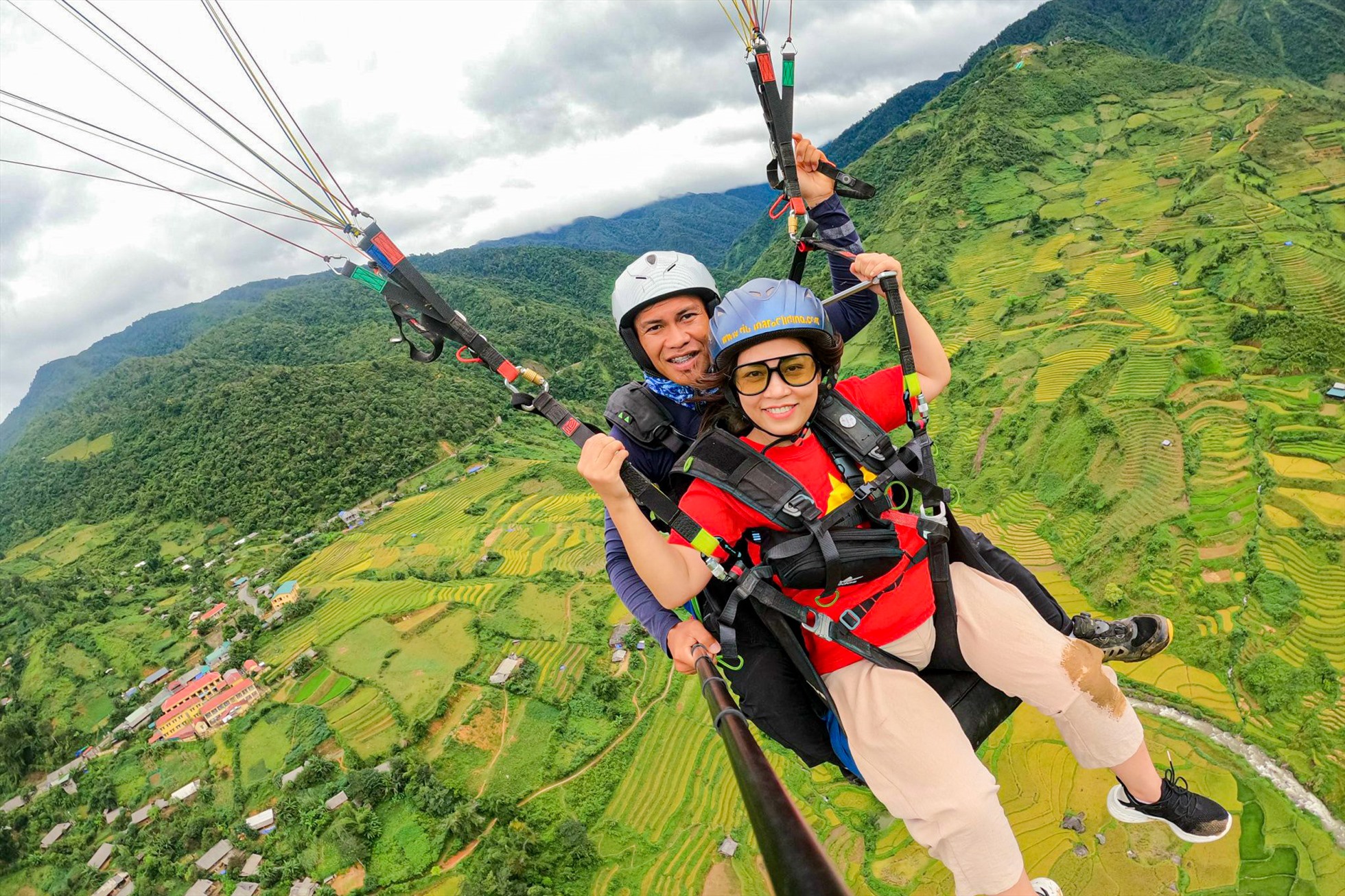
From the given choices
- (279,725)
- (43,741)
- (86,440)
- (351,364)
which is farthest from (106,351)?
(279,725)

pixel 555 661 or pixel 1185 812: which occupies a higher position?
pixel 1185 812

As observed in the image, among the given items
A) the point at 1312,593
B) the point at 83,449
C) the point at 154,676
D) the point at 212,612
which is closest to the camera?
the point at 1312,593

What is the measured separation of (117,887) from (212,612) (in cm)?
1593

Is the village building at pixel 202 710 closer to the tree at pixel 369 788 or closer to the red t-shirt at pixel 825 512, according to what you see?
the tree at pixel 369 788

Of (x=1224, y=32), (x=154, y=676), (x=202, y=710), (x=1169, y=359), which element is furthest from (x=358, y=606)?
(x=1224, y=32)

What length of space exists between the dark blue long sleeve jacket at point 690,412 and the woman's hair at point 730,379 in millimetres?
275

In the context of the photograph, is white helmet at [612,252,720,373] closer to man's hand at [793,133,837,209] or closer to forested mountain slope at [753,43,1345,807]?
man's hand at [793,133,837,209]

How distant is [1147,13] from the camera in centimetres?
9250

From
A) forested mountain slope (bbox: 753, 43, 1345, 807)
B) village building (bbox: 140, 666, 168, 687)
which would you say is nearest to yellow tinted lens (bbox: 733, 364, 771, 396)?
forested mountain slope (bbox: 753, 43, 1345, 807)

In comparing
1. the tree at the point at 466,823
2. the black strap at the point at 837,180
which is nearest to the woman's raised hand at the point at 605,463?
the black strap at the point at 837,180

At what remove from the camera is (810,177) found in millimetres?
3021

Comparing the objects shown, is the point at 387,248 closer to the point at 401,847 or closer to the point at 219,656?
the point at 401,847

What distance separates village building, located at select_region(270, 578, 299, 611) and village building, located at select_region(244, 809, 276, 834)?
13.1 meters

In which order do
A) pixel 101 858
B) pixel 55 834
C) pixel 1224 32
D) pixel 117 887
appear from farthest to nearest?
pixel 1224 32, pixel 55 834, pixel 101 858, pixel 117 887
